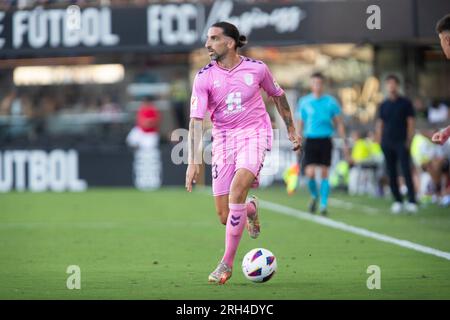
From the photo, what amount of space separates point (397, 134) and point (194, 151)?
32.8 feet

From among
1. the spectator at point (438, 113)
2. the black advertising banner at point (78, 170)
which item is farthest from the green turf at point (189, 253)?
the spectator at point (438, 113)

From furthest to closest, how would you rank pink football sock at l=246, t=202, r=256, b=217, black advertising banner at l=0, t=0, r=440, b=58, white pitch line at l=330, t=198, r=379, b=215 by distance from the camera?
black advertising banner at l=0, t=0, r=440, b=58 → white pitch line at l=330, t=198, r=379, b=215 → pink football sock at l=246, t=202, r=256, b=217

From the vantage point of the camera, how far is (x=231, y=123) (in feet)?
35.8

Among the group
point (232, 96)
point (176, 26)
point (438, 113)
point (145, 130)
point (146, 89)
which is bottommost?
point (145, 130)

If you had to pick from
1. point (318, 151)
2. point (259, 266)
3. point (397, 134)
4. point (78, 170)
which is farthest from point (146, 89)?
point (259, 266)

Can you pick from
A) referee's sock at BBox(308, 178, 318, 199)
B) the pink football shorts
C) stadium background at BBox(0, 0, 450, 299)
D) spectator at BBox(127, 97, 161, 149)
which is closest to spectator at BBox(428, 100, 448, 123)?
stadium background at BBox(0, 0, 450, 299)

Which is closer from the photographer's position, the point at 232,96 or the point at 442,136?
the point at 232,96

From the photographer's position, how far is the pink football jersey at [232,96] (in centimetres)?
1075

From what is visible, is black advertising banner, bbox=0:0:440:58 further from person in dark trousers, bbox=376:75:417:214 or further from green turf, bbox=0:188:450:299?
person in dark trousers, bbox=376:75:417:214

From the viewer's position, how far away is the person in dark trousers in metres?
19.9

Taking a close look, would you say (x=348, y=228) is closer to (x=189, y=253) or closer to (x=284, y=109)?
(x=189, y=253)

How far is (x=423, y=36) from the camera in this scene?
2639 centimetres

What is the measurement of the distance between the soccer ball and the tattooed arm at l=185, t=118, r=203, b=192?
2.75ft

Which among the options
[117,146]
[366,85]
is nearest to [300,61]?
[366,85]
